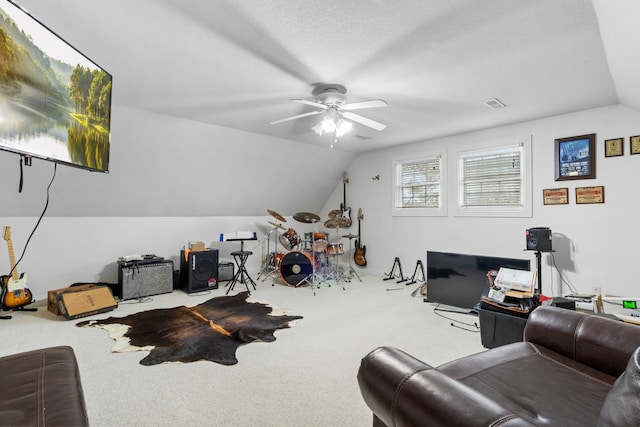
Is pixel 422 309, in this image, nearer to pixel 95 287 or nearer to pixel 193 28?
pixel 193 28

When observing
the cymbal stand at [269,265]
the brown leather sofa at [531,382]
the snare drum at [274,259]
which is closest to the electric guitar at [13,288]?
the cymbal stand at [269,265]

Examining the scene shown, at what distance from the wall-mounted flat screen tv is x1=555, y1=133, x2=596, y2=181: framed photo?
4.88m

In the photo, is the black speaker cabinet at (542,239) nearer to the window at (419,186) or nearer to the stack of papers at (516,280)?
the stack of papers at (516,280)

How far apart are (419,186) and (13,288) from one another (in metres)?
5.98

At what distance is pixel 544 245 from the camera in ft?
11.7

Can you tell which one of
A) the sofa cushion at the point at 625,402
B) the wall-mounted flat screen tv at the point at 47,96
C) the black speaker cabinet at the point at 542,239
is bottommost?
the sofa cushion at the point at 625,402

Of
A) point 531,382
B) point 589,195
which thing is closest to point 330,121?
point 531,382

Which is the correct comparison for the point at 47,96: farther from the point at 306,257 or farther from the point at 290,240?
the point at 290,240

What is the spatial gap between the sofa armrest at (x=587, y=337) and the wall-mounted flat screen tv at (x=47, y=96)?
9.03 feet

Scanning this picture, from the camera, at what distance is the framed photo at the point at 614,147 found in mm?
3479

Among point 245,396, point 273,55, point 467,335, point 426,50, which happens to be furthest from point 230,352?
point 426,50

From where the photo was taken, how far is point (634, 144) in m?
3.39

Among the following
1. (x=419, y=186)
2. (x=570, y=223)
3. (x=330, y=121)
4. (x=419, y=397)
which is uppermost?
(x=330, y=121)

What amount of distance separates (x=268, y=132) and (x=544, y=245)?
4.07 m
